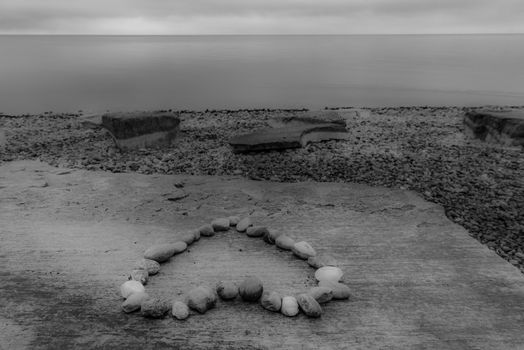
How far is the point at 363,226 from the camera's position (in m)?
5.57

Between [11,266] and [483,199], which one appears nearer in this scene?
[11,266]

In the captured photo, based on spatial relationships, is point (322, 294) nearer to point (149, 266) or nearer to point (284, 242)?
point (284, 242)

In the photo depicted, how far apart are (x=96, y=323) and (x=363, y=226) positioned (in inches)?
130

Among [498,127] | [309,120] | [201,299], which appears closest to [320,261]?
[201,299]

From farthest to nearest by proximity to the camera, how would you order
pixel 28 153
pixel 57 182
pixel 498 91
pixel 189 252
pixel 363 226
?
pixel 498 91, pixel 28 153, pixel 57 182, pixel 363 226, pixel 189 252

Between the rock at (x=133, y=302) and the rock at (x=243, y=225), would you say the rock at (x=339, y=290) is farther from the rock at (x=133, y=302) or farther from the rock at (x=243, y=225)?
the rock at (x=133, y=302)

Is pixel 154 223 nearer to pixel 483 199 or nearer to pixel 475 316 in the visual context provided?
pixel 475 316

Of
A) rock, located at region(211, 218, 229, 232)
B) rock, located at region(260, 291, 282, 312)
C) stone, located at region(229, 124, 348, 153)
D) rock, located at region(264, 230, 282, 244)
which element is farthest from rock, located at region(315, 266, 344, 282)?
stone, located at region(229, 124, 348, 153)

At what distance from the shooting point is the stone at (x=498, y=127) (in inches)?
370

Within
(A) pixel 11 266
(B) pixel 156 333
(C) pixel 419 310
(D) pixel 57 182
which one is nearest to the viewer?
(B) pixel 156 333

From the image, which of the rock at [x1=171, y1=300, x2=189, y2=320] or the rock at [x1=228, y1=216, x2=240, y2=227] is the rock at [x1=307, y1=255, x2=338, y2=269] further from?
the rock at [x1=171, y1=300, x2=189, y2=320]

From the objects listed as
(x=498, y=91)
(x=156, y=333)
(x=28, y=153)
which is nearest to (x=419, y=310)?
(x=156, y=333)

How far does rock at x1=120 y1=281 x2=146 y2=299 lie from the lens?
13.2 ft

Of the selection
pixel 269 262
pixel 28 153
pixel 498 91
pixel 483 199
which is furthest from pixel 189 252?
pixel 498 91
